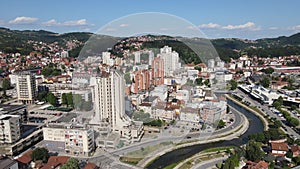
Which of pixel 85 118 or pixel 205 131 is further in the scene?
pixel 205 131

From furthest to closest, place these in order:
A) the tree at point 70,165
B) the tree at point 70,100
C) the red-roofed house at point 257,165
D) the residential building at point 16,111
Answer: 1. the tree at point 70,100
2. the residential building at point 16,111
3. the red-roofed house at point 257,165
4. the tree at point 70,165

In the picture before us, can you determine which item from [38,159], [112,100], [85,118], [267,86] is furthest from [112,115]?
[267,86]

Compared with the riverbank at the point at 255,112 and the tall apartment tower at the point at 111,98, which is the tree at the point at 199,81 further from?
the tall apartment tower at the point at 111,98

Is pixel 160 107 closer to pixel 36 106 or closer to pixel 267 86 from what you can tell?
pixel 36 106

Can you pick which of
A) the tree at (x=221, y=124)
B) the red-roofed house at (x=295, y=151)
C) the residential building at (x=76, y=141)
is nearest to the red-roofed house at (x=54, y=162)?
the residential building at (x=76, y=141)

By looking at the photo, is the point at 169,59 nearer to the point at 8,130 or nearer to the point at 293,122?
the point at 293,122

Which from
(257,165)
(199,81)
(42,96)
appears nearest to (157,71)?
(199,81)
